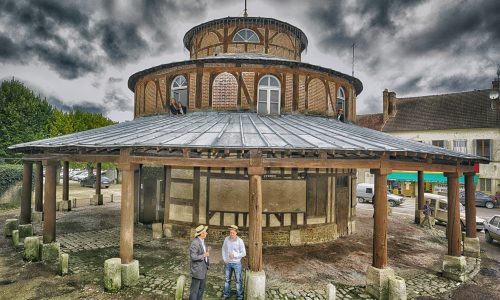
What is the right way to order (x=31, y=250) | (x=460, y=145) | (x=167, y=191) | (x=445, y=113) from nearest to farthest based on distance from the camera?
(x=31, y=250), (x=167, y=191), (x=460, y=145), (x=445, y=113)

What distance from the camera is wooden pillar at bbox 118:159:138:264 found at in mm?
7852

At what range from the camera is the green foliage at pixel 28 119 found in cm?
2989

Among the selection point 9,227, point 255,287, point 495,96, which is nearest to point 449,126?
point 495,96

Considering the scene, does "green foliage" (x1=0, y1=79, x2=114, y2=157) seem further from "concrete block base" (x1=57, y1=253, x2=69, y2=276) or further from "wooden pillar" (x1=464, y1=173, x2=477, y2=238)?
"wooden pillar" (x1=464, y1=173, x2=477, y2=238)

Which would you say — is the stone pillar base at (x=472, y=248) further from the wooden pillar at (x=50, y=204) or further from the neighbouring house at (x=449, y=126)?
the neighbouring house at (x=449, y=126)

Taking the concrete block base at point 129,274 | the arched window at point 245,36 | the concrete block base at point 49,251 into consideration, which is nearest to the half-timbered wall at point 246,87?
the arched window at point 245,36

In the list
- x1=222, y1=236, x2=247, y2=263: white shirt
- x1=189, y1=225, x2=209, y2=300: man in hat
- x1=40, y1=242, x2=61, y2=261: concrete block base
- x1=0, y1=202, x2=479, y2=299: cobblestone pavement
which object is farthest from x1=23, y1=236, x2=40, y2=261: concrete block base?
x1=222, y1=236, x2=247, y2=263: white shirt

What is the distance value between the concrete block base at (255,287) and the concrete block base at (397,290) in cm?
317

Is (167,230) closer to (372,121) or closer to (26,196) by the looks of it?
(26,196)

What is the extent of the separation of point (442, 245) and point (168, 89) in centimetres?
1408

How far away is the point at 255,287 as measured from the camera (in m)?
6.80

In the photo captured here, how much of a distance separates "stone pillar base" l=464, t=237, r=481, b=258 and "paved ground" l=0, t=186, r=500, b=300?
0.37 meters

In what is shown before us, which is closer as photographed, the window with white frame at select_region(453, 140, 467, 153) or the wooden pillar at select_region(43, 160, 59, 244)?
the wooden pillar at select_region(43, 160, 59, 244)

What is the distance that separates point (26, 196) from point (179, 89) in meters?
7.74
